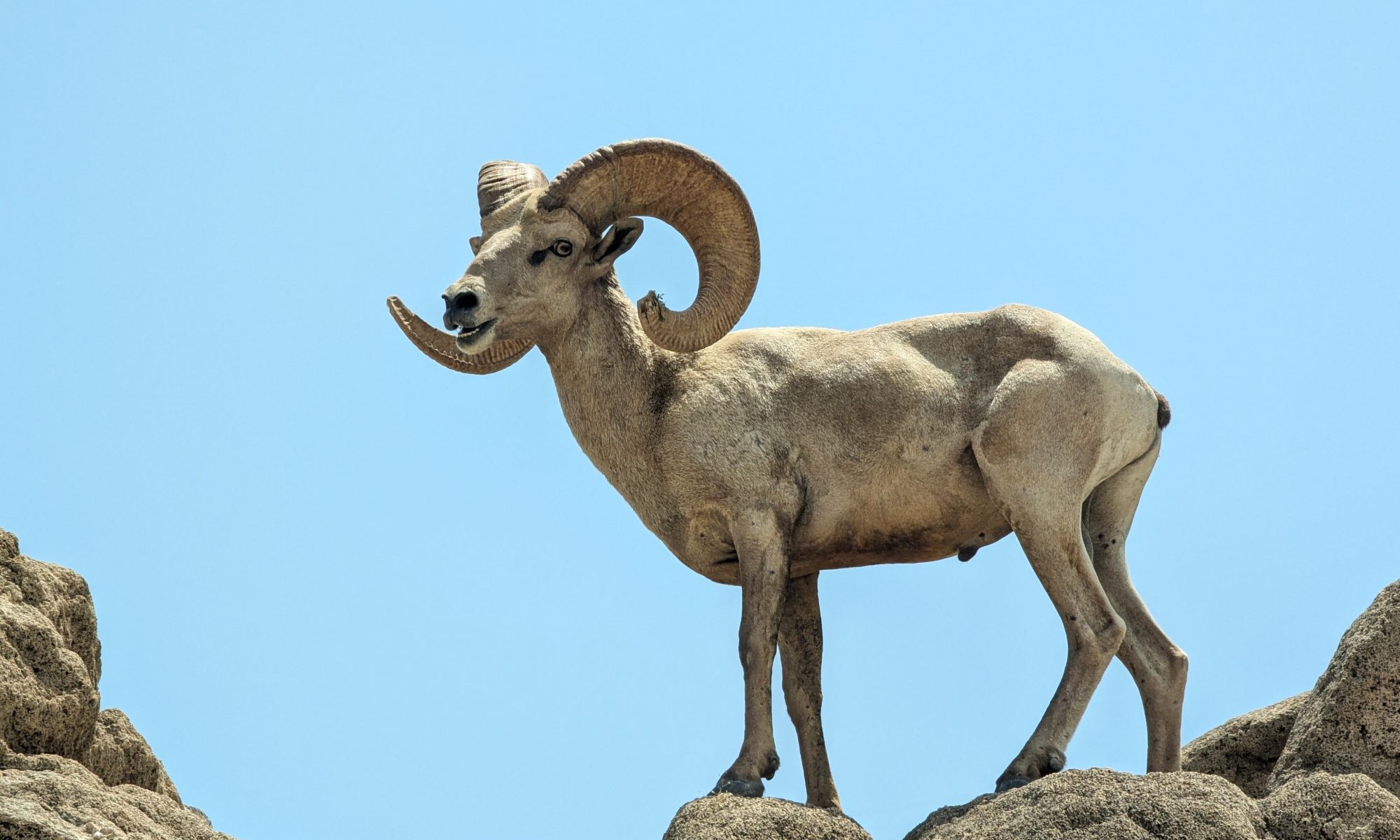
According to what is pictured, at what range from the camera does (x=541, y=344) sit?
14.4 metres

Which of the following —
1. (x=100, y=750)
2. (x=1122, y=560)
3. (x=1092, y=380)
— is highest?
(x=1092, y=380)

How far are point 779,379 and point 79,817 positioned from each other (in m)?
5.70

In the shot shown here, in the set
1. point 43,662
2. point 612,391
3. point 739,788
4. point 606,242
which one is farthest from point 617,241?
point 43,662

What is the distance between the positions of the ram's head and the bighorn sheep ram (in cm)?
1

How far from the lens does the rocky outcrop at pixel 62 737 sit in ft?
35.7

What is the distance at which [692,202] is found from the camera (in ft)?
47.0

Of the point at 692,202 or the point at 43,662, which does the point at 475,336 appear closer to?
the point at 692,202

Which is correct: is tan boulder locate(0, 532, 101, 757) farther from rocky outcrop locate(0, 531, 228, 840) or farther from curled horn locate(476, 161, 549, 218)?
curled horn locate(476, 161, 549, 218)

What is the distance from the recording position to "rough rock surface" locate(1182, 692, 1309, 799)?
14227 millimetres

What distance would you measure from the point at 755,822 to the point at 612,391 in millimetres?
3607

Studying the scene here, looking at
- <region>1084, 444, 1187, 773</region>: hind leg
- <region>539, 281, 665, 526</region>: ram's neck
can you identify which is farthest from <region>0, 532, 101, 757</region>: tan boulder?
<region>1084, 444, 1187, 773</region>: hind leg

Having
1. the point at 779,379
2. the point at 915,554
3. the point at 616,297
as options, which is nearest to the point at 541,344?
the point at 616,297

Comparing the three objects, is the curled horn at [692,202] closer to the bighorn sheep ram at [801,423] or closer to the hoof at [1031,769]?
the bighorn sheep ram at [801,423]

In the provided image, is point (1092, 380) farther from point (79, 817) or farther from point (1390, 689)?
point (79, 817)
